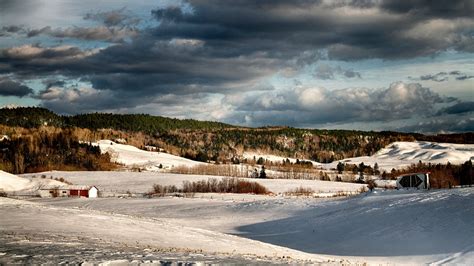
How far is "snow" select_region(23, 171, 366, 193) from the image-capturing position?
13288 cm

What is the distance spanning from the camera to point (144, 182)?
14388cm

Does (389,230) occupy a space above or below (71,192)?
below

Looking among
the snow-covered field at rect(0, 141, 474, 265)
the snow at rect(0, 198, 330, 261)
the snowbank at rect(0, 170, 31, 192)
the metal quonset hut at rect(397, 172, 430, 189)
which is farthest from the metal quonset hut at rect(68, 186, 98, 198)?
the snow at rect(0, 198, 330, 261)

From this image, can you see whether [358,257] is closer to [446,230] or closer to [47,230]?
[446,230]

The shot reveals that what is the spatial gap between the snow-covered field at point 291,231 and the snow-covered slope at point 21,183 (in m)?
69.8

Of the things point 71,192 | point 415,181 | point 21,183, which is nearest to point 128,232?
point 415,181

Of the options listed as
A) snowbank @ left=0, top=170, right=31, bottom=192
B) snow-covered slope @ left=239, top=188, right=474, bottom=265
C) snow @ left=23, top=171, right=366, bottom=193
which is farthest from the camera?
snow @ left=23, top=171, right=366, bottom=193

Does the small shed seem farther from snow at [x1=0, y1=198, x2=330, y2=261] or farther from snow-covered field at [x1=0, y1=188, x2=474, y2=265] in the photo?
snow at [x1=0, y1=198, x2=330, y2=261]

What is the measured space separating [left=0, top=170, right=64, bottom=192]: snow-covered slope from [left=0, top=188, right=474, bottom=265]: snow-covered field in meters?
69.8

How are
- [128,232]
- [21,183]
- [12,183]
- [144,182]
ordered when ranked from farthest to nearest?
1. [144,182]
2. [21,183]
3. [12,183]
4. [128,232]

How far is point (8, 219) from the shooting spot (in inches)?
1512

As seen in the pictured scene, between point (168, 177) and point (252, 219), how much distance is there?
308 feet

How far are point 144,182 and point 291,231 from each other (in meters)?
95.6

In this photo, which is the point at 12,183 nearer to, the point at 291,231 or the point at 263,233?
the point at 263,233
